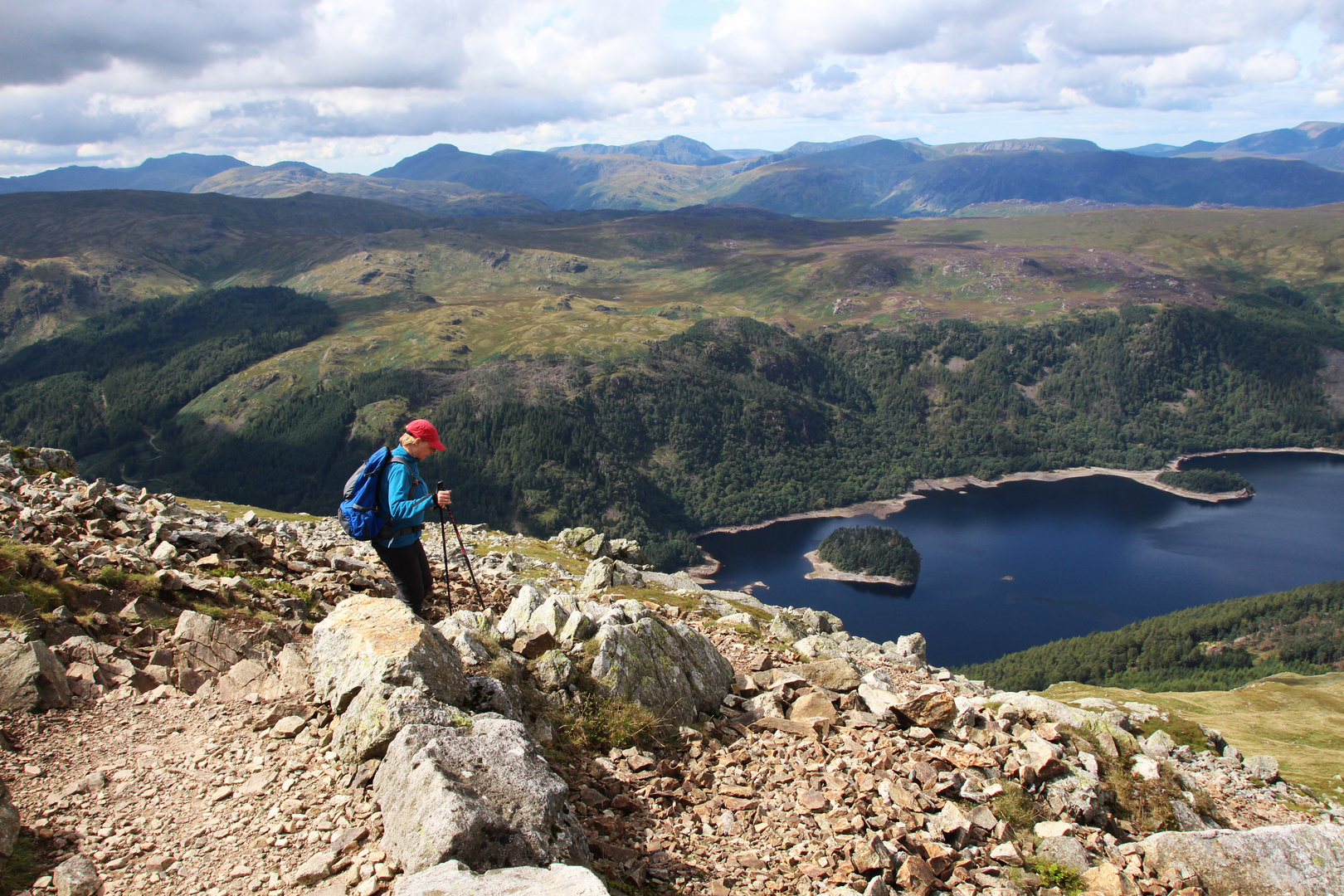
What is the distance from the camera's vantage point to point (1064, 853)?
11977 mm

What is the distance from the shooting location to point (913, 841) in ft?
38.4

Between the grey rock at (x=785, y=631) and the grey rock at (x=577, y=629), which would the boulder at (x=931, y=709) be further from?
the grey rock at (x=785, y=631)

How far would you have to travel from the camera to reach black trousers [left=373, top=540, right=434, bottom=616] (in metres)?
14.4

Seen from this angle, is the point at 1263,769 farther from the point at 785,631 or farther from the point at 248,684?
the point at 248,684

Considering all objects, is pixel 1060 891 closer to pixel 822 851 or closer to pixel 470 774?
pixel 822 851

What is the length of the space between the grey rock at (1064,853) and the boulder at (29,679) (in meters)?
16.3

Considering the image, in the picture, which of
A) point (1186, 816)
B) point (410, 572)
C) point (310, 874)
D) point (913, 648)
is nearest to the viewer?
point (310, 874)

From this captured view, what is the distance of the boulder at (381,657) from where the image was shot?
11.1m

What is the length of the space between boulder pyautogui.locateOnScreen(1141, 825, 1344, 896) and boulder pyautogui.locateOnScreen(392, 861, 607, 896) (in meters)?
10.2

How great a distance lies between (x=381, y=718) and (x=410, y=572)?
16.1 feet

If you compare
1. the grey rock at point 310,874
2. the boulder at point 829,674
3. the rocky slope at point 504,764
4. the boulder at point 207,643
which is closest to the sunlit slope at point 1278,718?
the boulder at point 829,674

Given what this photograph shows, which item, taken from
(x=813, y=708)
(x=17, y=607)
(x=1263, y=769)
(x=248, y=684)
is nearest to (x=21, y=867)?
(x=248, y=684)

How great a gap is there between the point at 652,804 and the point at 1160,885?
8.39 meters

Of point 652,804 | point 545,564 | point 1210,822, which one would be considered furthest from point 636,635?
point 545,564
